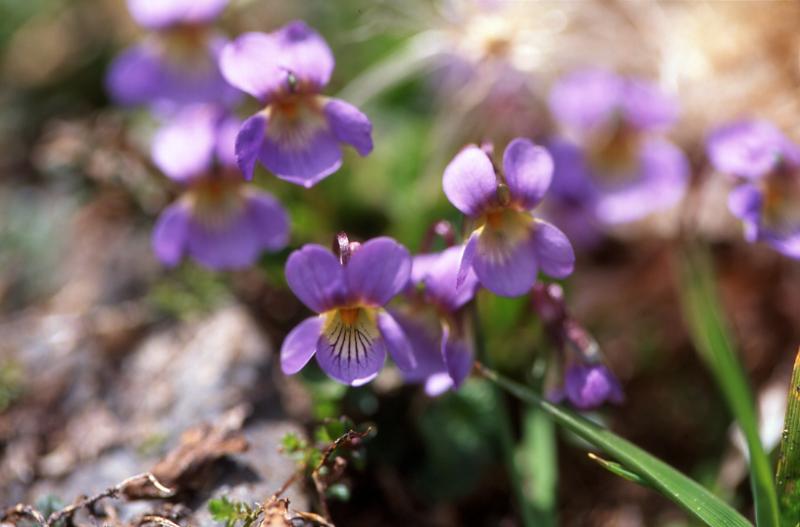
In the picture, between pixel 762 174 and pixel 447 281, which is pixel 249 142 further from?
pixel 762 174

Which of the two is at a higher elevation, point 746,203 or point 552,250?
point 552,250

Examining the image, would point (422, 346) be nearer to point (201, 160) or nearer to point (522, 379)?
point (522, 379)

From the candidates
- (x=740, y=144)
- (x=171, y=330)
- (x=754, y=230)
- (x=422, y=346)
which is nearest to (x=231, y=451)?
(x=422, y=346)

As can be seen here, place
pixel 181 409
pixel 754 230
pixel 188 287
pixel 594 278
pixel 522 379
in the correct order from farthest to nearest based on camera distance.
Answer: pixel 594 278 → pixel 188 287 → pixel 522 379 → pixel 181 409 → pixel 754 230

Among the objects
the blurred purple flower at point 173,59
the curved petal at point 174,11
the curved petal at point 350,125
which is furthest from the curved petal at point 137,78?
the curved petal at point 350,125

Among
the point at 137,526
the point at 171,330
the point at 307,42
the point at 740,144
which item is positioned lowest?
the point at 171,330

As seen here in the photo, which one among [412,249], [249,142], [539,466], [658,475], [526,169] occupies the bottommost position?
[539,466]

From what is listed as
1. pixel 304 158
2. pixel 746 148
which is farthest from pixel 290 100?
pixel 746 148
